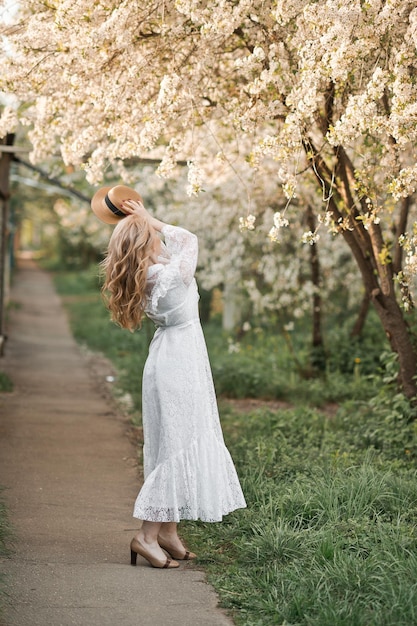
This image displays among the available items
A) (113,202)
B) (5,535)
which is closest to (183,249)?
(113,202)

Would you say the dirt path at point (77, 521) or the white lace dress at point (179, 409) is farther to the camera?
the white lace dress at point (179, 409)

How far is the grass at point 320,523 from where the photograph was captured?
4258 millimetres

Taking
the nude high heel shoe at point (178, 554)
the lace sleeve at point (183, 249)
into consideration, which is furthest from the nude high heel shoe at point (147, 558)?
the lace sleeve at point (183, 249)

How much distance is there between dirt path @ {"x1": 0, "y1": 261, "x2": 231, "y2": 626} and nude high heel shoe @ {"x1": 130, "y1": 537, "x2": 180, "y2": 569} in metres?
0.05

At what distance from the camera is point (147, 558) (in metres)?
5.02

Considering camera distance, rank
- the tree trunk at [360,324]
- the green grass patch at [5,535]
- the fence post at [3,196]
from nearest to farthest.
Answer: the green grass patch at [5,535]
the tree trunk at [360,324]
the fence post at [3,196]

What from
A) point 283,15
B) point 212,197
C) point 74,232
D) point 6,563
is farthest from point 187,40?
point 74,232

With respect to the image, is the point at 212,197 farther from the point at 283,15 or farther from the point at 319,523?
the point at 319,523

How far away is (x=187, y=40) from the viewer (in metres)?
7.05

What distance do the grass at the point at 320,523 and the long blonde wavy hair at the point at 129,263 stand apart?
152 centimetres

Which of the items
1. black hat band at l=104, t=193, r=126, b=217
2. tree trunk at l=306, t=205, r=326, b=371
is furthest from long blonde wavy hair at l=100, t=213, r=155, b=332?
tree trunk at l=306, t=205, r=326, b=371

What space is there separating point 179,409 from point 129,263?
851 millimetres

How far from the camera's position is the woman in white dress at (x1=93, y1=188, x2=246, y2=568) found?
194 inches

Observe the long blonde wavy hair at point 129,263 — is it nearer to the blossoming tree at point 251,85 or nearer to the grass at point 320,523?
the blossoming tree at point 251,85
